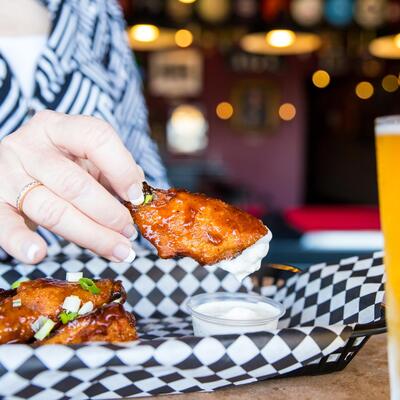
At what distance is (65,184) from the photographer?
4.00ft

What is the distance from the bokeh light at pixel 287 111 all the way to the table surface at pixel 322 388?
35.7 ft

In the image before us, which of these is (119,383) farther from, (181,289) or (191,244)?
(181,289)

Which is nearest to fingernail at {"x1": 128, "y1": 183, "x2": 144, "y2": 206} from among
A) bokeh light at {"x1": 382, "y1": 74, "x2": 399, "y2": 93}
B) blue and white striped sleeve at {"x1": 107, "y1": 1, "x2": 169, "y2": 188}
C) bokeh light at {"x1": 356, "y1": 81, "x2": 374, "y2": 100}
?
blue and white striped sleeve at {"x1": 107, "y1": 1, "x2": 169, "y2": 188}

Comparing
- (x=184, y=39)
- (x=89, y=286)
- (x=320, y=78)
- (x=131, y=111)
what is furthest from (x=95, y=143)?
(x=320, y=78)

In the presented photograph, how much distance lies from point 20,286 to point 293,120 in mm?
10881

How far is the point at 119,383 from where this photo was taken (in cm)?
106

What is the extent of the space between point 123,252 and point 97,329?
176 millimetres

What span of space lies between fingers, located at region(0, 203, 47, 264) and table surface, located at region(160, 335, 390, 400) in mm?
386

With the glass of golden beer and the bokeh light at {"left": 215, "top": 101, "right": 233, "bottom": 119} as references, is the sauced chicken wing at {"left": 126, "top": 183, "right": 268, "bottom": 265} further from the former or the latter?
the bokeh light at {"left": 215, "top": 101, "right": 233, "bottom": 119}

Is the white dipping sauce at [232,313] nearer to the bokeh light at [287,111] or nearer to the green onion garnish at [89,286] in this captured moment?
the green onion garnish at [89,286]

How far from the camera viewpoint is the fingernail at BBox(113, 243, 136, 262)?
1.28m

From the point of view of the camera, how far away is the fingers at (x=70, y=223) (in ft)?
4.04

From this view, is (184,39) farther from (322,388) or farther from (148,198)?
(322,388)

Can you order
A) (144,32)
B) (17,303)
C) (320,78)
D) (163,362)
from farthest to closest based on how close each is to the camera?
(320,78)
(144,32)
(17,303)
(163,362)
